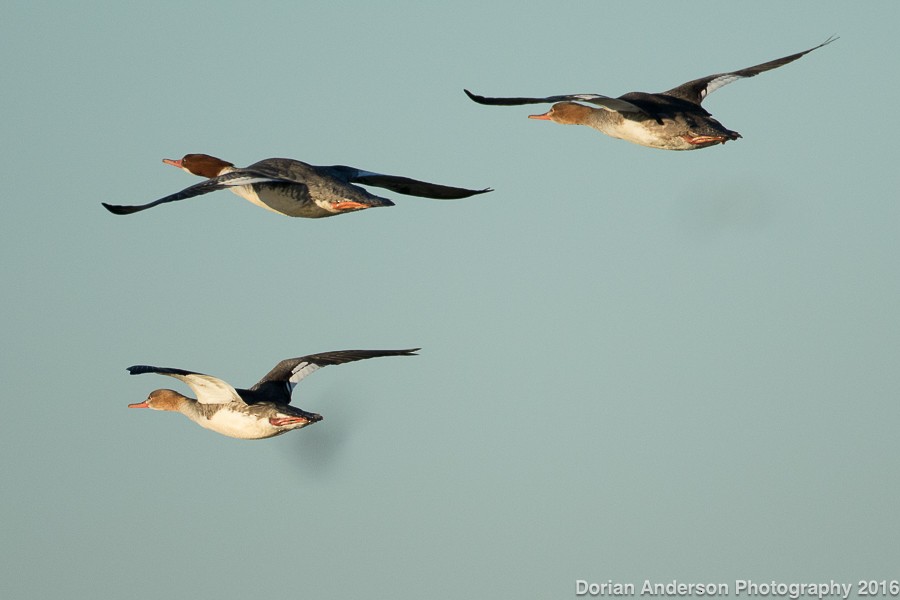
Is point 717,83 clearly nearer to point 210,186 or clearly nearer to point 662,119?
point 662,119

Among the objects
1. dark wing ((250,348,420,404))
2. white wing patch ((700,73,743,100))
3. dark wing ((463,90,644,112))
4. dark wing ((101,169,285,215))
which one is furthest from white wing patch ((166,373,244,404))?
white wing patch ((700,73,743,100))

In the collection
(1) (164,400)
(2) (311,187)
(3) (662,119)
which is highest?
(3) (662,119)

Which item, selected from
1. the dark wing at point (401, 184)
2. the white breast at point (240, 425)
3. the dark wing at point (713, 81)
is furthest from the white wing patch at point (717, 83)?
the white breast at point (240, 425)

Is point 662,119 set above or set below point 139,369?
above

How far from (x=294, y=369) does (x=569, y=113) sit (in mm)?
5642

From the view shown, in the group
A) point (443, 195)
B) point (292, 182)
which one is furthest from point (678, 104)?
point (292, 182)

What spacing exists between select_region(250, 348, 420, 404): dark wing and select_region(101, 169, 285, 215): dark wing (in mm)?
2596

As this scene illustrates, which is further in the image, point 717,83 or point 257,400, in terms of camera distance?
point 717,83

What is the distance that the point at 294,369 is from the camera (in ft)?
80.7

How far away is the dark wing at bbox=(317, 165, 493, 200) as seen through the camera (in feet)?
80.8

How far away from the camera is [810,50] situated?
25750 mm

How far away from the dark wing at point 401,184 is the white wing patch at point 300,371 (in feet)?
8.66

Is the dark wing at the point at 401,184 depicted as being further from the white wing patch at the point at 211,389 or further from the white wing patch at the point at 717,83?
the white wing patch at the point at 717,83

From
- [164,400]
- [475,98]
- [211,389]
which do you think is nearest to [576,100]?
[475,98]
